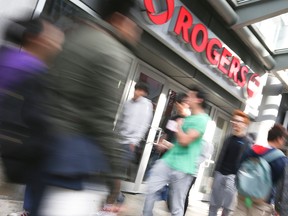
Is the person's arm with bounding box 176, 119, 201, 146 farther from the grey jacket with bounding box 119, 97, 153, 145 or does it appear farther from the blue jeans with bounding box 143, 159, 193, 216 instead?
the grey jacket with bounding box 119, 97, 153, 145

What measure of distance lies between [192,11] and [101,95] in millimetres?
4931

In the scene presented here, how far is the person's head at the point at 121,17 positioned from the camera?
1.40 m

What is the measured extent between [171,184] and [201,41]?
11.5ft

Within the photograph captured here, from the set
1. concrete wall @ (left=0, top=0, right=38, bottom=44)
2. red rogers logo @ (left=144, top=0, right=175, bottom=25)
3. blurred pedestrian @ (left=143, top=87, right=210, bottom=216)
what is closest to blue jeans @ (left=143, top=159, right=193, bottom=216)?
blurred pedestrian @ (left=143, top=87, right=210, bottom=216)

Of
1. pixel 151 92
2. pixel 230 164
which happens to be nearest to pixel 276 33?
pixel 151 92

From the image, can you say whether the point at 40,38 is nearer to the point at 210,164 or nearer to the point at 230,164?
the point at 230,164

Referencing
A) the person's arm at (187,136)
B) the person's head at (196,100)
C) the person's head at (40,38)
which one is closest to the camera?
the person's head at (40,38)

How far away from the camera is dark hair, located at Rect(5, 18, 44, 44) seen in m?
1.40

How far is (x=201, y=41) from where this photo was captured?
5.74m

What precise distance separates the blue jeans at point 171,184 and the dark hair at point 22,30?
2069 millimetres

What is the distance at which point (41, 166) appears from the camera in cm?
109

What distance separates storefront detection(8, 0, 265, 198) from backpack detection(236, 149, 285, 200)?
2.25 meters

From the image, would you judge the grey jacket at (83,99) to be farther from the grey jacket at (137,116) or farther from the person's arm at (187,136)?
the grey jacket at (137,116)

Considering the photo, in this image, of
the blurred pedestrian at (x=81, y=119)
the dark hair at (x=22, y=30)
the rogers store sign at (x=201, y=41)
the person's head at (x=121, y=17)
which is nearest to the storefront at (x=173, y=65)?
the rogers store sign at (x=201, y=41)
